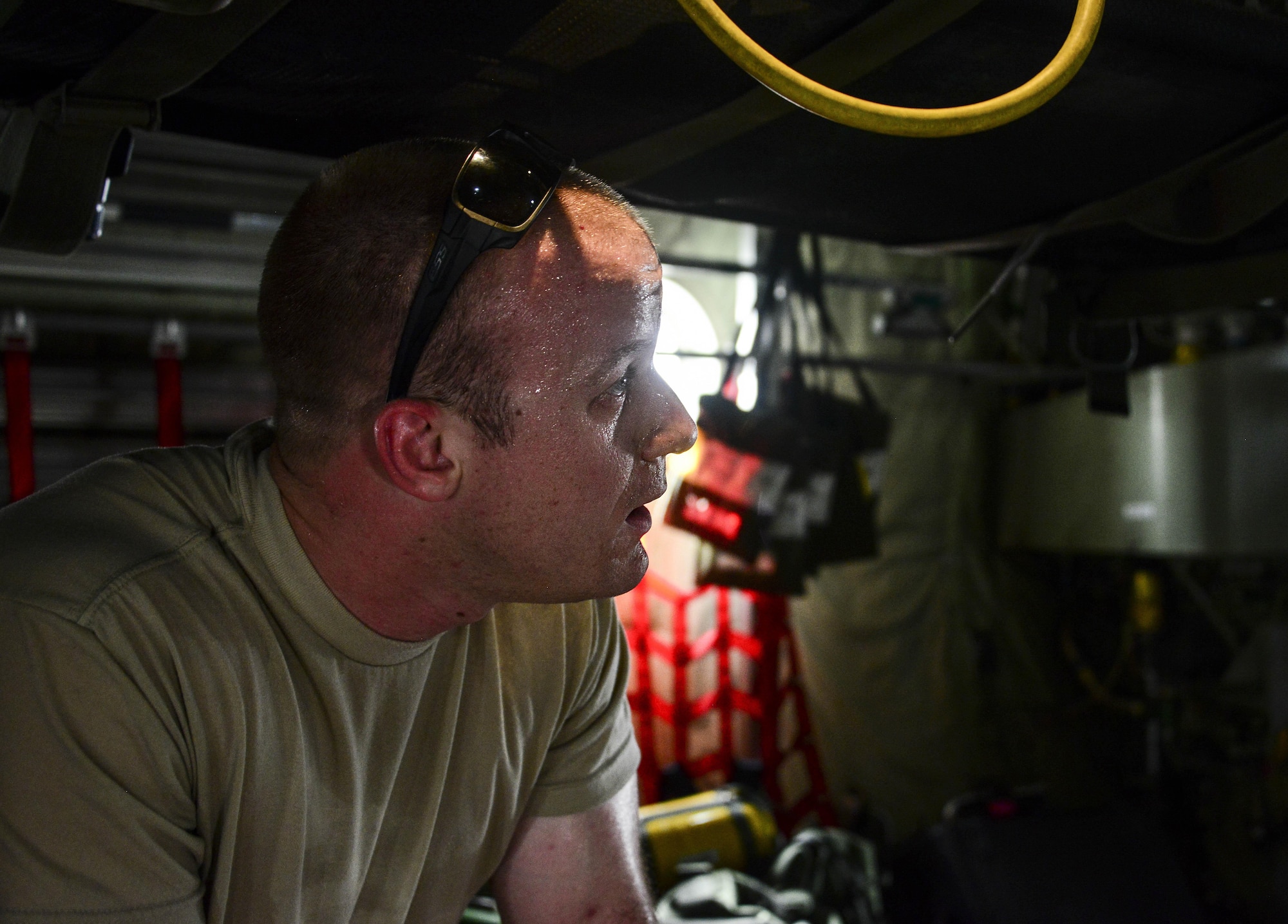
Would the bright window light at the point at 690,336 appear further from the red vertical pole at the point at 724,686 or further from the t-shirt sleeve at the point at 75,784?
the t-shirt sleeve at the point at 75,784

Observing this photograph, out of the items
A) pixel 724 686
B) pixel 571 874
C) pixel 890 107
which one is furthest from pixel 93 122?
pixel 724 686

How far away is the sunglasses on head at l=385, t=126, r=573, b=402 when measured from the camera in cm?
92

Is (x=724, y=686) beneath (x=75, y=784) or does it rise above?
beneath

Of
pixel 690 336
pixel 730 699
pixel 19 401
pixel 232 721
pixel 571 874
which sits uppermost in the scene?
pixel 690 336

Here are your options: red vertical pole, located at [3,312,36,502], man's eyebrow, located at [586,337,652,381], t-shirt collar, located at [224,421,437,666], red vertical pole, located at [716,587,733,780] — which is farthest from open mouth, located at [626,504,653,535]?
red vertical pole, located at [716,587,733,780]

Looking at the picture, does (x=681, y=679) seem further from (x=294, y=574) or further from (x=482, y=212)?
(x=482, y=212)

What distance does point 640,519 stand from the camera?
110 cm

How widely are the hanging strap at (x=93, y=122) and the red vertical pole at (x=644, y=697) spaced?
2853mm

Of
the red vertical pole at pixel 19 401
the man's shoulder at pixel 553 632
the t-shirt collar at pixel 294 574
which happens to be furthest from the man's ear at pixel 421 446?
the red vertical pole at pixel 19 401

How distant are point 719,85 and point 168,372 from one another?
1492 millimetres

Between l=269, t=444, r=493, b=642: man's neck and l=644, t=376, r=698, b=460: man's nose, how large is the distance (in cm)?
23

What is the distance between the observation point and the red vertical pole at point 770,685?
12.2 feet

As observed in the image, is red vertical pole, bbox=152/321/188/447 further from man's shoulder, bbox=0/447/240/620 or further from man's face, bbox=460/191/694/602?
man's face, bbox=460/191/694/602

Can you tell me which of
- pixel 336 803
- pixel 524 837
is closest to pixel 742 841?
pixel 524 837
